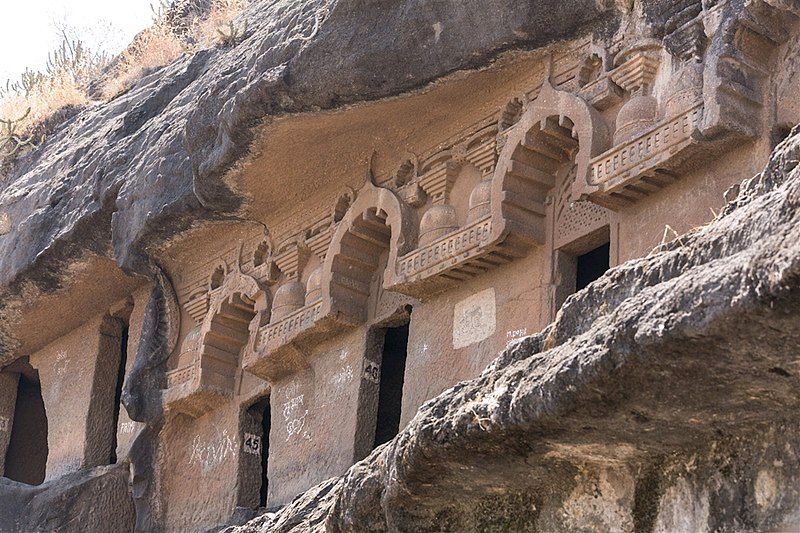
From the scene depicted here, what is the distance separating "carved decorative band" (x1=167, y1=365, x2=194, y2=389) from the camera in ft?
34.3

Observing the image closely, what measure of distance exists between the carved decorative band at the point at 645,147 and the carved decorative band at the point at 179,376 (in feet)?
13.4

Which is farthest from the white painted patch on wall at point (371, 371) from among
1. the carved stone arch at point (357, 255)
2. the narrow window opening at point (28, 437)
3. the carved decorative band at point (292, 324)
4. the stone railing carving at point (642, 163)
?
the narrow window opening at point (28, 437)

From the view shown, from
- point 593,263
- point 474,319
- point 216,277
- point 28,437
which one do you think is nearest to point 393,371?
point 216,277

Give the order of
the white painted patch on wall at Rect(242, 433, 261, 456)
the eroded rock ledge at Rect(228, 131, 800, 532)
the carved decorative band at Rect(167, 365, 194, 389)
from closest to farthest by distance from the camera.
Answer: the eroded rock ledge at Rect(228, 131, 800, 532), the white painted patch on wall at Rect(242, 433, 261, 456), the carved decorative band at Rect(167, 365, 194, 389)

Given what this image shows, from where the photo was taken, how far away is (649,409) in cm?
448

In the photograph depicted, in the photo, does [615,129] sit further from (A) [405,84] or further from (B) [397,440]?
(B) [397,440]

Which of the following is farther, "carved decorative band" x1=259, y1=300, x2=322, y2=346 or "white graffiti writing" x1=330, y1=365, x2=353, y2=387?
"carved decorative band" x1=259, y1=300, x2=322, y2=346

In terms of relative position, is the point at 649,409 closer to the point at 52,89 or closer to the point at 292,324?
the point at 292,324

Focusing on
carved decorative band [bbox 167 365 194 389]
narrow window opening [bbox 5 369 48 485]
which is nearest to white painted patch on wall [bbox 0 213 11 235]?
narrow window opening [bbox 5 369 48 485]

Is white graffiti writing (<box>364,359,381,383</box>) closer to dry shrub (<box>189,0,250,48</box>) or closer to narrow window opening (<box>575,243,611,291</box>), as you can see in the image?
narrow window opening (<box>575,243,611,291</box>)

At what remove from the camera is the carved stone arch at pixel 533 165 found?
7891mm

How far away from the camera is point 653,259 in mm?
4660

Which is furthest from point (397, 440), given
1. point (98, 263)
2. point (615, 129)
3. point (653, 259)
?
point (98, 263)

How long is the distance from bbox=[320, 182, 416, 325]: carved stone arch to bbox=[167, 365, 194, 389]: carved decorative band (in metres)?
1.60
